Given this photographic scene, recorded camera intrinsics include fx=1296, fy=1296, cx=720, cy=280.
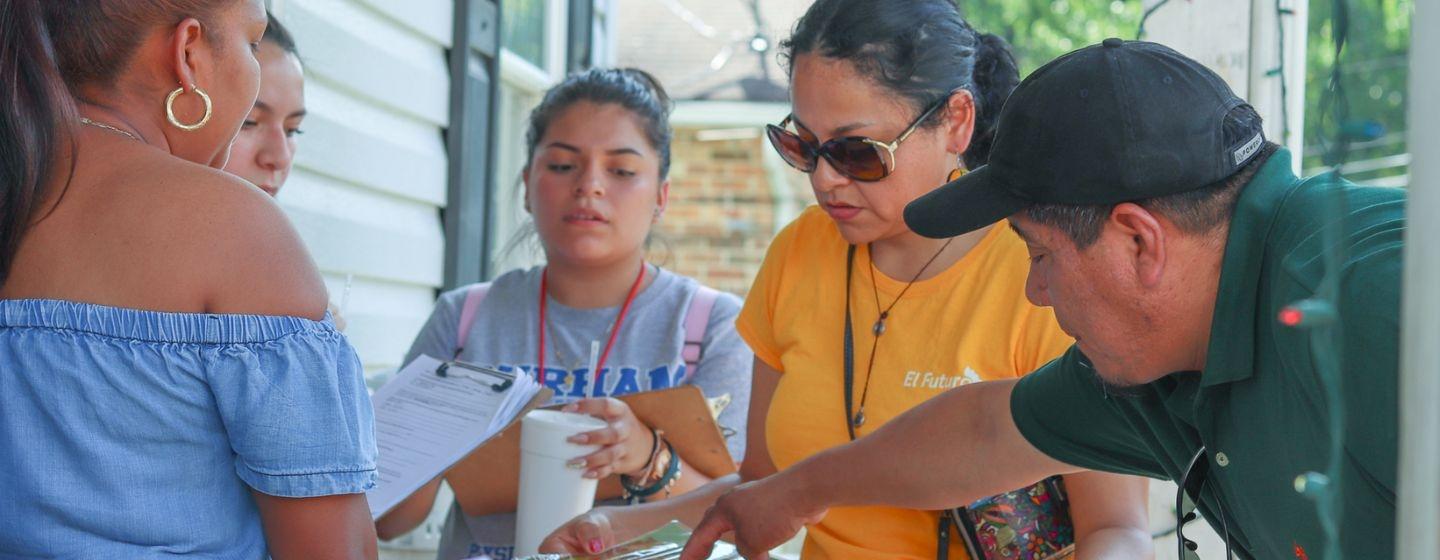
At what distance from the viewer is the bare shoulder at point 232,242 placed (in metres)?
1.33

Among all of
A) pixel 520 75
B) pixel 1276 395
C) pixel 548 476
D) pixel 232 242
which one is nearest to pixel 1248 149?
pixel 1276 395

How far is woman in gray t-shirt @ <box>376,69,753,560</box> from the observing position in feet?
9.70

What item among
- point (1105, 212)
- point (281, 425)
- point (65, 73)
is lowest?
point (281, 425)

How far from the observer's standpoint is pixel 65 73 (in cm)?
139

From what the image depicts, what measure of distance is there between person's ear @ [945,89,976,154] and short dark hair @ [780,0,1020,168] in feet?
0.06

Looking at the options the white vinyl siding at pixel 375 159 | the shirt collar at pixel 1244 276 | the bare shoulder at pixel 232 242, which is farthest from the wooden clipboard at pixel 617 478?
the shirt collar at pixel 1244 276

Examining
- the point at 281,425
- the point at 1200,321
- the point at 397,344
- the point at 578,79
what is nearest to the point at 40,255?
the point at 281,425

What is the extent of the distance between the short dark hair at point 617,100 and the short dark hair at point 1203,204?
1965mm

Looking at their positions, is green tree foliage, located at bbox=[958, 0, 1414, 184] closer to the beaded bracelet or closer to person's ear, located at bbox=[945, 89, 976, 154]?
person's ear, located at bbox=[945, 89, 976, 154]

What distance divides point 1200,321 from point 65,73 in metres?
1.24

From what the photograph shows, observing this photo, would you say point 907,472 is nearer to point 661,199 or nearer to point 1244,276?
point 1244,276

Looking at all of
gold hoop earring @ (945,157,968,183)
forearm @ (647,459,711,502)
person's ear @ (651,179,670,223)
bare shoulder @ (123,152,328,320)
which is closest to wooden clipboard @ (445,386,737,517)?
forearm @ (647,459,711,502)

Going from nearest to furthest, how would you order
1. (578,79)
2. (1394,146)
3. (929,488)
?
(1394,146) → (929,488) → (578,79)

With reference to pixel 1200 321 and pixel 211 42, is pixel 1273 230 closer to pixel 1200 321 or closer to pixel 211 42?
pixel 1200 321
